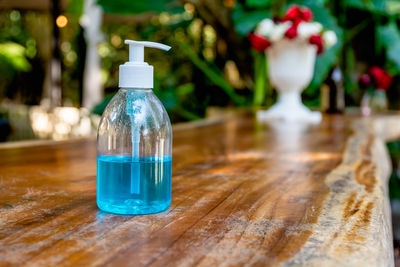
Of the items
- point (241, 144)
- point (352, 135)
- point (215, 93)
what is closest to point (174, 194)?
point (241, 144)

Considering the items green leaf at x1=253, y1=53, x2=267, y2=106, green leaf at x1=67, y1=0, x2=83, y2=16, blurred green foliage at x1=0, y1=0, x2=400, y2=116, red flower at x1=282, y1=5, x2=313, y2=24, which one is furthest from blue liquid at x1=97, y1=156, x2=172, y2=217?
green leaf at x1=253, y1=53, x2=267, y2=106

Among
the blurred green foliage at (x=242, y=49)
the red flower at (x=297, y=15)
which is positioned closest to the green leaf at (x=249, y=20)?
the blurred green foliage at (x=242, y=49)

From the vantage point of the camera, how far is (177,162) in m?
0.99

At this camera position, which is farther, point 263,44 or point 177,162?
point 263,44

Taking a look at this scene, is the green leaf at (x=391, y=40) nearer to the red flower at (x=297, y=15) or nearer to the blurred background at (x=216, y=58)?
the blurred background at (x=216, y=58)

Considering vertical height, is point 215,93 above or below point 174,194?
above

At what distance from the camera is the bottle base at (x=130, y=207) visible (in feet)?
1.78

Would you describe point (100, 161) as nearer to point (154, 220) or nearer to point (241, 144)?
point (154, 220)

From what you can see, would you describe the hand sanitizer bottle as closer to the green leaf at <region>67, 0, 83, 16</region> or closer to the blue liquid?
the blue liquid

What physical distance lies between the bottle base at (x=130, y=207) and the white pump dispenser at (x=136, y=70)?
119mm

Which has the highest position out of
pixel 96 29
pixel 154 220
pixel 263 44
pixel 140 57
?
pixel 96 29

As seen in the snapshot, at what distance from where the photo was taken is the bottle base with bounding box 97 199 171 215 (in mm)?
543

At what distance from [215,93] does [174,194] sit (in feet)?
10.8

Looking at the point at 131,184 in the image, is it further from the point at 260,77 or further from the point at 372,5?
the point at 372,5
